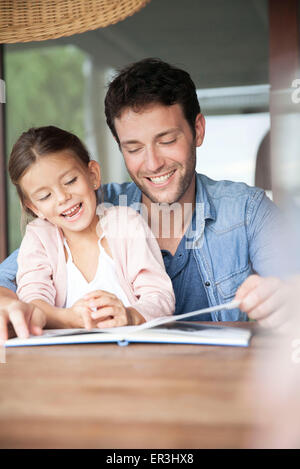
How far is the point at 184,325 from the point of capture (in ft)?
3.07

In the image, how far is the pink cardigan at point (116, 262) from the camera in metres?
1.23

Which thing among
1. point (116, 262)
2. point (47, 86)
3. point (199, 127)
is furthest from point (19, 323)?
point (47, 86)

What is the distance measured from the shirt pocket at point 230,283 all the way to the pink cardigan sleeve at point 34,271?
0.56m

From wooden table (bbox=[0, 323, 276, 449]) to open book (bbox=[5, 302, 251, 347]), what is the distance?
1 centimetres

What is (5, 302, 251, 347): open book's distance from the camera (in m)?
0.81

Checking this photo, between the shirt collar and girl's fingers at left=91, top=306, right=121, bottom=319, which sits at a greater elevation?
the shirt collar

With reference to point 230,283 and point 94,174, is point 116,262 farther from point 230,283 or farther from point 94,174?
point 230,283

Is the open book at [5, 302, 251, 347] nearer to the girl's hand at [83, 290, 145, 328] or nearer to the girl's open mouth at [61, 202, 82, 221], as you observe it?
the girl's hand at [83, 290, 145, 328]

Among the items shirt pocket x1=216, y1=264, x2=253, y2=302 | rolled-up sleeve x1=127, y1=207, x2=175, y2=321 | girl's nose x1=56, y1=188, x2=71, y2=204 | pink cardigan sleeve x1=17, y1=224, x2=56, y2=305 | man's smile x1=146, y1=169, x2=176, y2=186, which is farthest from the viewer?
man's smile x1=146, y1=169, x2=176, y2=186

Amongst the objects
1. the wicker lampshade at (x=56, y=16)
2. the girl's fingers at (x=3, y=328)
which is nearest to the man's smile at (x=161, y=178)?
the wicker lampshade at (x=56, y=16)

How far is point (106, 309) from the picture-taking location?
37.1 inches

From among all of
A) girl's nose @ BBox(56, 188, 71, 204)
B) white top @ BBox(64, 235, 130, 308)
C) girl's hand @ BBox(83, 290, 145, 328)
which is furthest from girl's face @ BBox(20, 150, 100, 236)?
girl's hand @ BBox(83, 290, 145, 328)

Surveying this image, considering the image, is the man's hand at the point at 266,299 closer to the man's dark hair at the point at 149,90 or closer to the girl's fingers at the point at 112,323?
the girl's fingers at the point at 112,323
